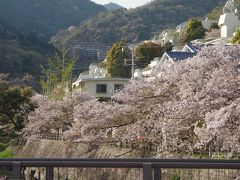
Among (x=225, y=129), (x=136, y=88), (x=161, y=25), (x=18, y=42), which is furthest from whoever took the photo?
(x=161, y=25)

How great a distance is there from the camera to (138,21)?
351 feet

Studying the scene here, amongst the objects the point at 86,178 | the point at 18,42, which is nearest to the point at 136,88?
the point at 86,178

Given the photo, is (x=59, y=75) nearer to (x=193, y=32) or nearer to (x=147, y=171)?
(x=193, y=32)

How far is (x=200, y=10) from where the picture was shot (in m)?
110

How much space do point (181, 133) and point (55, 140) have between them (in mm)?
13128

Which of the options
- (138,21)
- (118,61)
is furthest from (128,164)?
(138,21)

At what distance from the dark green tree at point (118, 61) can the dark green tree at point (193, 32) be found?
658 cm

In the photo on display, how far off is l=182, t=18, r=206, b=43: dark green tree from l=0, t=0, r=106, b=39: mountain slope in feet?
234

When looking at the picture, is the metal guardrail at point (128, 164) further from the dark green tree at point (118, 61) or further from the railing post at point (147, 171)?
the dark green tree at point (118, 61)

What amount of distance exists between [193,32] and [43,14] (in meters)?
88.3

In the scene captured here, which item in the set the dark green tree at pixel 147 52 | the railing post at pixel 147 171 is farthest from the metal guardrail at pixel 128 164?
the dark green tree at pixel 147 52

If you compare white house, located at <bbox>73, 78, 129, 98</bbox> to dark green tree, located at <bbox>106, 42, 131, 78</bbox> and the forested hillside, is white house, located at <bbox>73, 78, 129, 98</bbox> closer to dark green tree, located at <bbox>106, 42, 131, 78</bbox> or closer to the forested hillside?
dark green tree, located at <bbox>106, 42, 131, 78</bbox>

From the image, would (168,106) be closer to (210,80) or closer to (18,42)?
(210,80)

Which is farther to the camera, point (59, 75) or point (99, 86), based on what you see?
point (99, 86)
